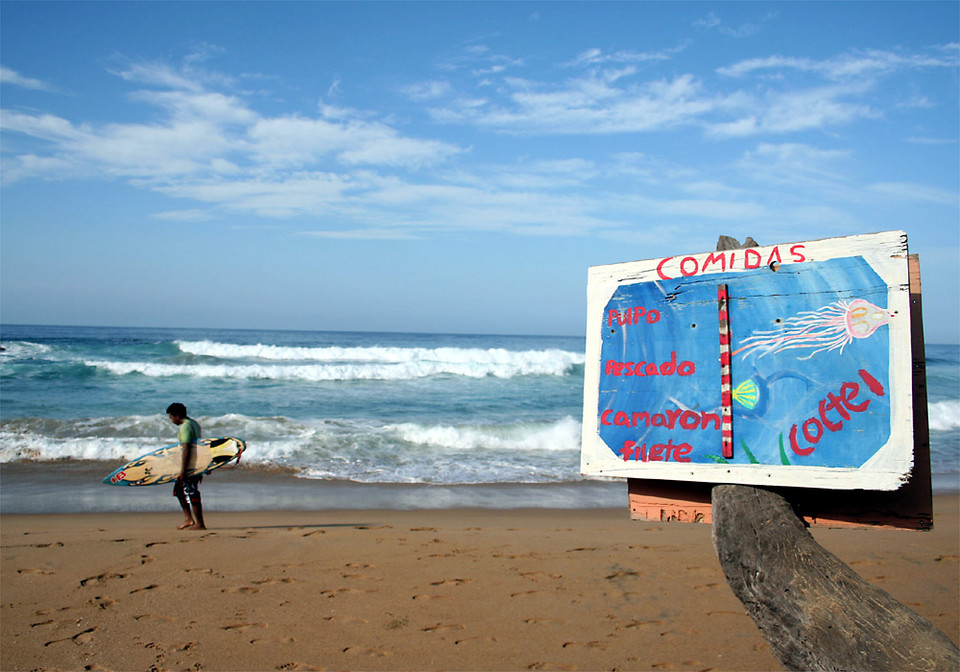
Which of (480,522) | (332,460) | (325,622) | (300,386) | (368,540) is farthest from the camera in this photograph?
(300,386)

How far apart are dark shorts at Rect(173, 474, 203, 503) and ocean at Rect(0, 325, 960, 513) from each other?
4.49 ft

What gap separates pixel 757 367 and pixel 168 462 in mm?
7874

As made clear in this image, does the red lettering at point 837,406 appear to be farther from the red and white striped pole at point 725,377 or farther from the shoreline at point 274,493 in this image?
the shoreline at point 274,493

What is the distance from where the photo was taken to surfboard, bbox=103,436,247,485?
7.99 m

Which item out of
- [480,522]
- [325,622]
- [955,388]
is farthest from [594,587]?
[955,388]

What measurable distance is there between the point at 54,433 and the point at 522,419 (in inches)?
394

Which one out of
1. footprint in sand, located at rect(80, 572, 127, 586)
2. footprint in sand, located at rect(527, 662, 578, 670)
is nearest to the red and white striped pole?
footprint in sand, located at rect(527, 662, 578, 670)

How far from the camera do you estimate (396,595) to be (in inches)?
196

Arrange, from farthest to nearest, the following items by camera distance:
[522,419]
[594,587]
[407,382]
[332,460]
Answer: [407,382], [522,419], [332,460], [594,587]

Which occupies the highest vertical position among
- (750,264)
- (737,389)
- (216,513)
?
(750,264)

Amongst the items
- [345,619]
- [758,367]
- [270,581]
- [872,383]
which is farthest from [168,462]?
[872,383]

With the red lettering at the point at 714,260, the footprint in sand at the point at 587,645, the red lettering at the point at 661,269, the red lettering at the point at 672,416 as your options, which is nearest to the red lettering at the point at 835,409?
the red lettering at the point at 672,416

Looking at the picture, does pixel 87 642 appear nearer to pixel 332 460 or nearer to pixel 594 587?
pixel 594 587

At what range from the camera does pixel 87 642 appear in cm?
412
